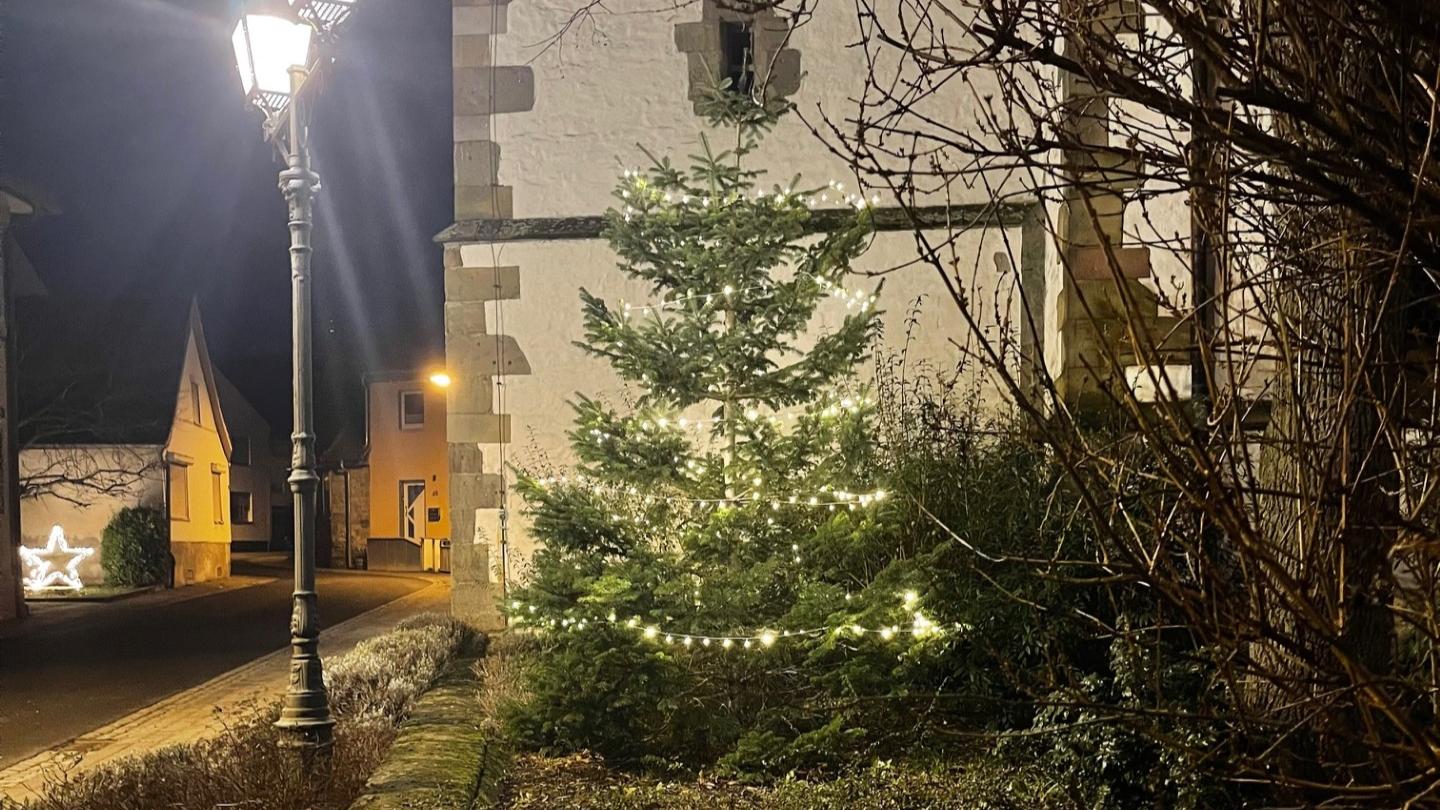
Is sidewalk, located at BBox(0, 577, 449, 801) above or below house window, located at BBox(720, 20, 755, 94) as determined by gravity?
below

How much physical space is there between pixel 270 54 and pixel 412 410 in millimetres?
26807

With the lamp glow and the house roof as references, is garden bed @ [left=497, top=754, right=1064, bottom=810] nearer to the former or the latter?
the lamp glow

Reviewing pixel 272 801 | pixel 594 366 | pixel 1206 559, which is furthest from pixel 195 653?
pixel 1206 559

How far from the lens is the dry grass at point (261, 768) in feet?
17.4

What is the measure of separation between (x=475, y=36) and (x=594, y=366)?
314 centimetres

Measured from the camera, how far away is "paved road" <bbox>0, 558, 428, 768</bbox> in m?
9.70

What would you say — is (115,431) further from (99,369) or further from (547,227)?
(547,227)

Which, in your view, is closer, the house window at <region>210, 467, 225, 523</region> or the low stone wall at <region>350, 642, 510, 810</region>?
the low stone wall at <region>350, 642, 510, 810</region>

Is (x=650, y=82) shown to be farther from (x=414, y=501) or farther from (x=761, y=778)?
(x=414, y=501)

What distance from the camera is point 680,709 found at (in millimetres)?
5840

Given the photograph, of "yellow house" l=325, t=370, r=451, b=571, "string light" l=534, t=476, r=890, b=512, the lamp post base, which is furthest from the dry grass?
"yellow house" l=325, t=370, r=451, b=571

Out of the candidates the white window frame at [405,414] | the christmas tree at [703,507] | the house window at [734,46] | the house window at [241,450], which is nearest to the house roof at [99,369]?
the white window frame at [405,414]

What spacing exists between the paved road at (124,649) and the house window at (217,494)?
4862 mm

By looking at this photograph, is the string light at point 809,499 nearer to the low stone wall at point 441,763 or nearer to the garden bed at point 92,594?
the low stone wall at point 441,763
